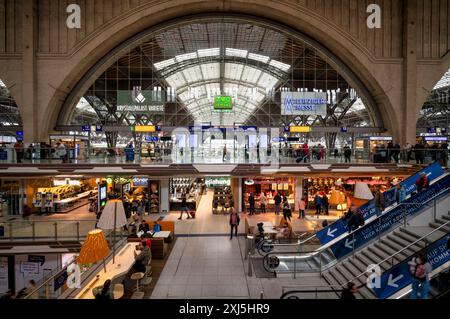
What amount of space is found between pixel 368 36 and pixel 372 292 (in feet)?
68.5

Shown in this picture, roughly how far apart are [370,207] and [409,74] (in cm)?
1480

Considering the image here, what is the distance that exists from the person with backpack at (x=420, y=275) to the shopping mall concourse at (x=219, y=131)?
328 cm

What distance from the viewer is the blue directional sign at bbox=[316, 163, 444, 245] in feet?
41.5

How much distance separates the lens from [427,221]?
10.9m

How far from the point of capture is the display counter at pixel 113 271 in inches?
331

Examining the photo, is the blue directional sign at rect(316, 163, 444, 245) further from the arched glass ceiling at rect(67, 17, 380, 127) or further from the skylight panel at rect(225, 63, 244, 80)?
the skylight panel at rect(225, 63, 244, 80)

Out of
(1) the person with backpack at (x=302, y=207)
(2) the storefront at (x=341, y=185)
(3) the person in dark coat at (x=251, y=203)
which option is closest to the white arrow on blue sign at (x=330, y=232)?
(1) the person with backpack at (x=302, y=207)

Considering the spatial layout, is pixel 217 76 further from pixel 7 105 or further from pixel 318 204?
pixel 7 105

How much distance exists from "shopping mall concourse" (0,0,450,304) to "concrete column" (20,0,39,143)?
8 centimetres

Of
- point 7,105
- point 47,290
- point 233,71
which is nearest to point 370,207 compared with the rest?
point 47,290

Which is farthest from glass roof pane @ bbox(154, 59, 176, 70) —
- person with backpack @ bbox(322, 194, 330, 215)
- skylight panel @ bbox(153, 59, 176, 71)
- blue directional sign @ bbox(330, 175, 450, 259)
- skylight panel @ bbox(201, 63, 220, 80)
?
blue directional sign @ bbox(330, 175, 450, 259)

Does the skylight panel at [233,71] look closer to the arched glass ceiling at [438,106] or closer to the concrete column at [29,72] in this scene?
the concrete column at [29,72]
